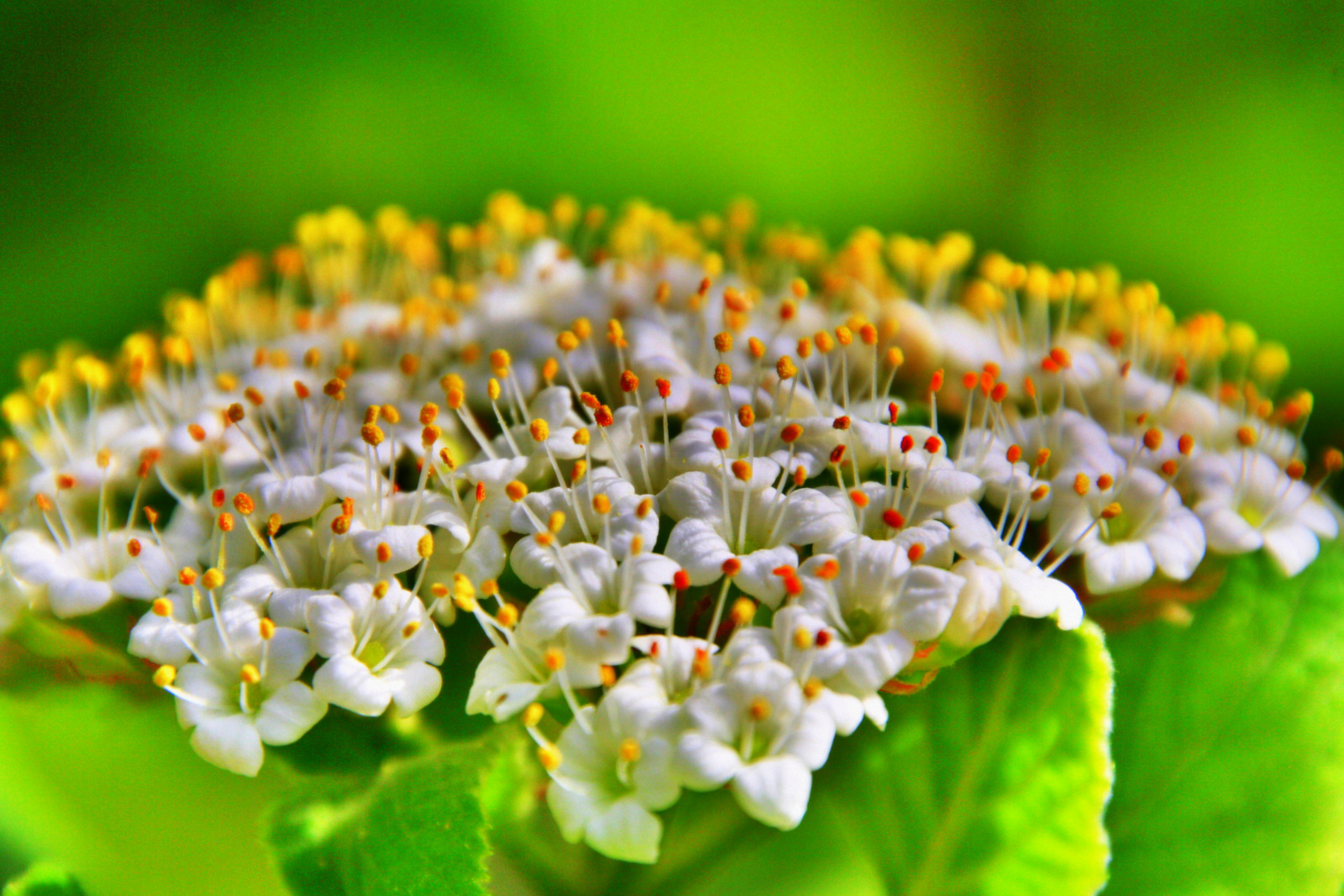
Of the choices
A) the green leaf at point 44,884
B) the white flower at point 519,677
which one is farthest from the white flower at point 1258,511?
the green leaf at point 44,884

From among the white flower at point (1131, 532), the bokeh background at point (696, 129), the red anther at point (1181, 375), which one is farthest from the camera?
the bokeh background at point (696, 129)

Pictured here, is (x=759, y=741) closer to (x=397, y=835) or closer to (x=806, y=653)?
(x=806, y=653)

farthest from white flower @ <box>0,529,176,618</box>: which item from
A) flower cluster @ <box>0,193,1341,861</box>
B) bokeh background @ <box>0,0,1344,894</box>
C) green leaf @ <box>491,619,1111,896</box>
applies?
bokeh background @ <box>0,0,1344,894</box>

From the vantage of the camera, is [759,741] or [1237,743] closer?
[759,741]

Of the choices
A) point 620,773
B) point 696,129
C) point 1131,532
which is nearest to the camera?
point 620,773

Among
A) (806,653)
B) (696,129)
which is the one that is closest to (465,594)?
(806,653)

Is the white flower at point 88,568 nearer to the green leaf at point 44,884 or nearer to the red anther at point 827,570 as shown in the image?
the green leaf at point 44,884

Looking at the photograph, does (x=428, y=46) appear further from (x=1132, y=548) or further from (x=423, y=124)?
(x=1132, y=548)

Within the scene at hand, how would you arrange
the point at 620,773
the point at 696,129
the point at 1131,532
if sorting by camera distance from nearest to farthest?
1. the point at 620,773
2. the point at 1131,532
3. the point at 696,129
